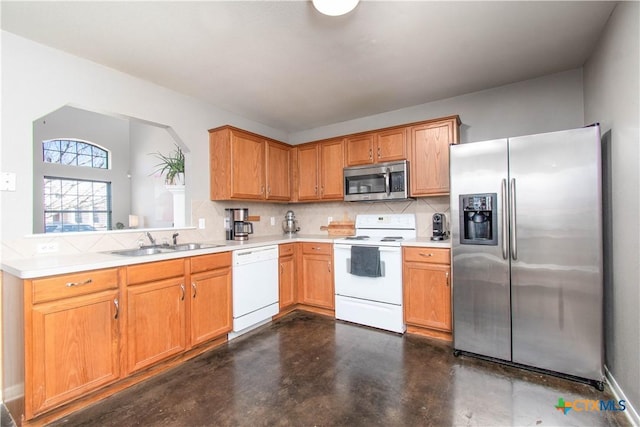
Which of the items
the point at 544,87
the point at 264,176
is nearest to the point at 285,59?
the point at 264,176

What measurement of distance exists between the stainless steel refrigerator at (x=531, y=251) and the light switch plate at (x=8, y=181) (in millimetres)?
3239

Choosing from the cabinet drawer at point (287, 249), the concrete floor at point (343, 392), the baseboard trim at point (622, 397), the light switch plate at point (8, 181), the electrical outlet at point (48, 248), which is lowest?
the concrete floor at point (343, 392)

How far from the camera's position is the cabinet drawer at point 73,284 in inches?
61.7

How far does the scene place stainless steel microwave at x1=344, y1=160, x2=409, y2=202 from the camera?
10.3 feet

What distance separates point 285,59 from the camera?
2.31 metres

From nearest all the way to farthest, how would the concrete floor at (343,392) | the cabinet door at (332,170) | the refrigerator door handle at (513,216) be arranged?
1. the concrete floor at (343,392)
2. the refrigerator door handle at (513,216)
3. the cabinet door at (332,170)

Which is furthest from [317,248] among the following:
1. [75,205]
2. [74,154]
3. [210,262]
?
[74,154]

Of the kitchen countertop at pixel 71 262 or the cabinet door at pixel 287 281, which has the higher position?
the kitchen countertop at pixel 71 262

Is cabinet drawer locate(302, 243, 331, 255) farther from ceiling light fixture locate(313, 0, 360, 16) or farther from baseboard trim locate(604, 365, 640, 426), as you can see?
baseboard trim locate(604, 365, 640, 426)

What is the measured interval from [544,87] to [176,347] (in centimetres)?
401

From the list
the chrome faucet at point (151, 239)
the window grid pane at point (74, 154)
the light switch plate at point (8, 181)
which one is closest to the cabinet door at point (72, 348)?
the chrome faucet at point (151, 239)

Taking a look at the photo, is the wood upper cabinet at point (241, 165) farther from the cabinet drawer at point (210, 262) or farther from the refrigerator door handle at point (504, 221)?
the refrigerator door handle at point (504, 221)

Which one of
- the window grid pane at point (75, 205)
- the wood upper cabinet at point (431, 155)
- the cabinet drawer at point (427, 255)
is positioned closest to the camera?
the cabinet drawer at point (427, 255)

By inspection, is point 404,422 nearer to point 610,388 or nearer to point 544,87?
point 610,388
